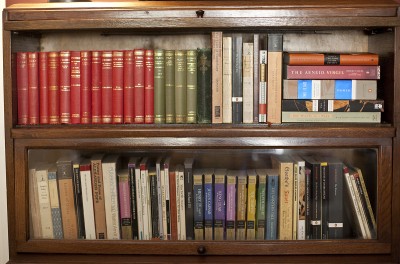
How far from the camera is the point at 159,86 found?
70.1 inches

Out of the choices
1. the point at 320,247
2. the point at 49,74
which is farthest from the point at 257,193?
the point at 49,74

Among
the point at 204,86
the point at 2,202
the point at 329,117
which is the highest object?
the point at 204,86

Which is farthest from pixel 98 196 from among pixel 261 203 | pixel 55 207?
pixel 261 203

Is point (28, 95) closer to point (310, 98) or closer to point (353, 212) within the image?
point (310, 98)

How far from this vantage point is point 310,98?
1763 millimetres

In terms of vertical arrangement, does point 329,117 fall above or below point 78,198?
above

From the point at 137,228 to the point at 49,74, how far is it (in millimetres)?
578

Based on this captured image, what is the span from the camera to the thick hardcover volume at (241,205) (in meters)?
1.78

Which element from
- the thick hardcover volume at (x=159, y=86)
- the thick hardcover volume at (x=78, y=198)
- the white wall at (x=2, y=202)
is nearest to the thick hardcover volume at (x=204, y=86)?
the thick hardcover volume at (x=159, y=86)

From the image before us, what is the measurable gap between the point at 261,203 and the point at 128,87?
0.57m

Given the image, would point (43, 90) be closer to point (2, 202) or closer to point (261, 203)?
point (2, 202)

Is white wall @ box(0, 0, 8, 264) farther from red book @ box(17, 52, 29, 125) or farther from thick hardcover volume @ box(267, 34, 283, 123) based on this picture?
thick hardcover volume @ box(267, 34, 283, 123)

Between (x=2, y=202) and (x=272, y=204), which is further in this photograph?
(x=2, y=202)

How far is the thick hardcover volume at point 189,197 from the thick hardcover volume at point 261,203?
21cm
